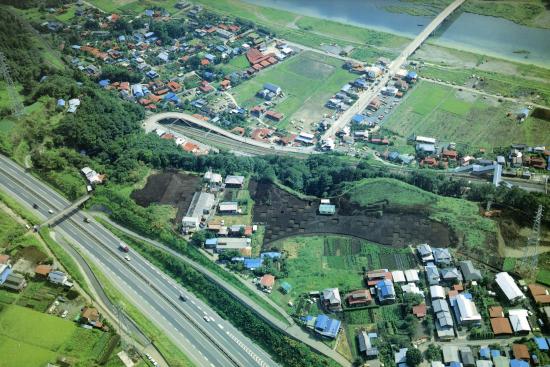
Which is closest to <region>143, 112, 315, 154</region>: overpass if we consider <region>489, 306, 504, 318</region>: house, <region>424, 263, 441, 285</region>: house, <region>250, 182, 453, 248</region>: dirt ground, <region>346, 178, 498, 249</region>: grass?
<region>250, 182, 453, 248</region>: dirt ground

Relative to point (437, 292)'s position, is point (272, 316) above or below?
below

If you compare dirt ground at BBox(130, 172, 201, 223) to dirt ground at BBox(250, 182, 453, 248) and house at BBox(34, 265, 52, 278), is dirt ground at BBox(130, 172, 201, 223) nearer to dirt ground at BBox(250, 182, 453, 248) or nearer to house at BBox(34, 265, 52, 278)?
dirt ground at BBox(250, 182, 453, 248)

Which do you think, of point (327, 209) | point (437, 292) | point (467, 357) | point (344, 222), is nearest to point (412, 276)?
point (437, 292)

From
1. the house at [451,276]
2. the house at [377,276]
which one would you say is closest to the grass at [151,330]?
the house at [377,276]

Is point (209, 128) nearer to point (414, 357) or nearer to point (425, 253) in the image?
point (425, 253)

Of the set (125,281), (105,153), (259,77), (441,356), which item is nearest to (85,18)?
(259,77)

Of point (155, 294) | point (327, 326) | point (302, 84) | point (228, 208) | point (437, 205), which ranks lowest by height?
point (155, 294)
